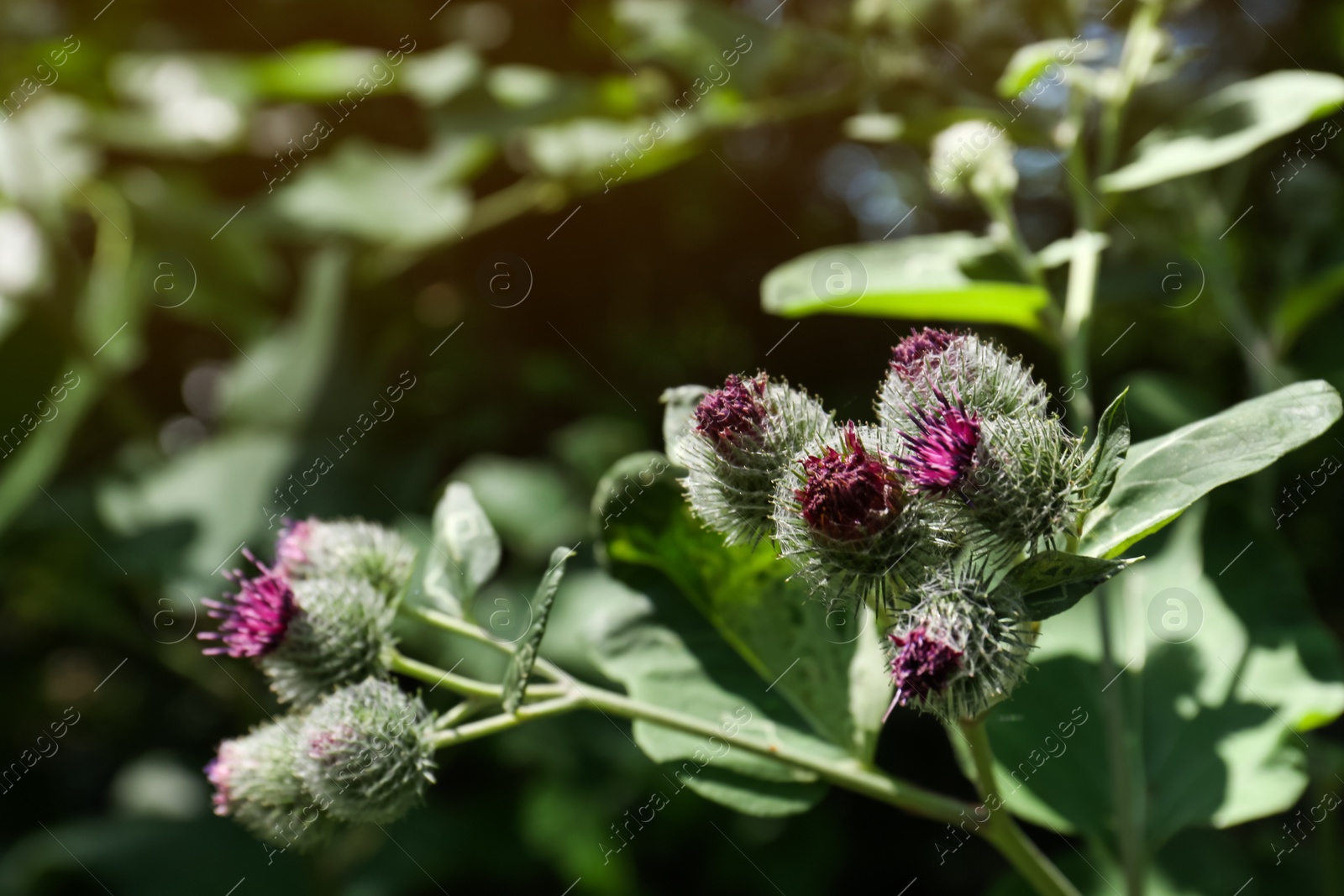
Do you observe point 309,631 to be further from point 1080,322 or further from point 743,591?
point 1080,322

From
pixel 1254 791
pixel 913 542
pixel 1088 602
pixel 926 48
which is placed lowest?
pixel 1254 791

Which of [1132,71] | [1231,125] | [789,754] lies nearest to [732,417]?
[789,754]

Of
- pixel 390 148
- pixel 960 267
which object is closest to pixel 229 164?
pixel 390 148

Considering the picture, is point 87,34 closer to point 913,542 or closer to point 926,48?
point 926,48

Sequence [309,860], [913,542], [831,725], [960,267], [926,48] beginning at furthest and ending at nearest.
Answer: [309,860] → [926,48] → [960,267] → [831,725] → [913,542]

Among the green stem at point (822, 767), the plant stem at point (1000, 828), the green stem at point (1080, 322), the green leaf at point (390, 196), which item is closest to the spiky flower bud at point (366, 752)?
the green stem at point (822, 767)

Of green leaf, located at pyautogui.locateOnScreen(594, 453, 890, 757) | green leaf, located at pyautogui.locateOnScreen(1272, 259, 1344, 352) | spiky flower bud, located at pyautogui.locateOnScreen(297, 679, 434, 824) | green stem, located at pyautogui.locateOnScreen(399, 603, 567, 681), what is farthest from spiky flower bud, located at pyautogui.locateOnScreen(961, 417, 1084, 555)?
green leaf, located at pyautogui.locateOnScreen(1272, 259, 1344, 352)

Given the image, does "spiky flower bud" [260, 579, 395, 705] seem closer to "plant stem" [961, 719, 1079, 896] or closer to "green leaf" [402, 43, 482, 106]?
"plant stem" [961, 719, 1079, 896]

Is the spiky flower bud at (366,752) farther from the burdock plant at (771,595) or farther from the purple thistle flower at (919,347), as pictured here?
the purple thistle flower at (919,347)
